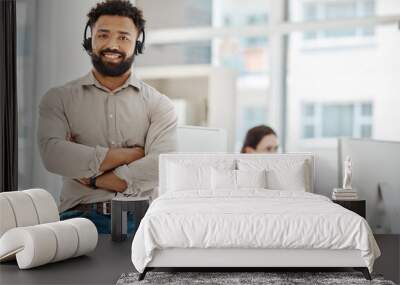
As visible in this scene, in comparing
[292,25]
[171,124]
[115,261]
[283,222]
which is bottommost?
[115,261]

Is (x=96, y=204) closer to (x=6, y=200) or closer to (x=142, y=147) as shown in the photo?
(x=142, y=147)

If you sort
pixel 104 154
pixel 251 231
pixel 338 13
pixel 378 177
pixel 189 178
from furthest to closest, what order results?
pixel 338 13
pixel 104 154
pixel 189 178
pixel 378 177
pixel 251 231

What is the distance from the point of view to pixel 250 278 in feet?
15.0

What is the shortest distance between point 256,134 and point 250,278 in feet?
8.07

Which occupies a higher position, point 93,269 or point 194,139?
point 194,139

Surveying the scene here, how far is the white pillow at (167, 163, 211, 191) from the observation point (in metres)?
5.93

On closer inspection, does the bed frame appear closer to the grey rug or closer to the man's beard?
A: the grey rug

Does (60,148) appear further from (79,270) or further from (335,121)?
(335,121)

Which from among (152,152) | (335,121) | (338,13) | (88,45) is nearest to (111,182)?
(152,152)

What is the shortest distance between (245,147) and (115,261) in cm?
210

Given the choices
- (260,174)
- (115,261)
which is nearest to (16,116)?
(115,261)

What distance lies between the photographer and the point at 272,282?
4.47m

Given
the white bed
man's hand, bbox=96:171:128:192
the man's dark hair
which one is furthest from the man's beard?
the white bed

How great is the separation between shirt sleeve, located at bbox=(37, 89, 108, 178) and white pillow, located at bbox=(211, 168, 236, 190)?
48.2 inches
